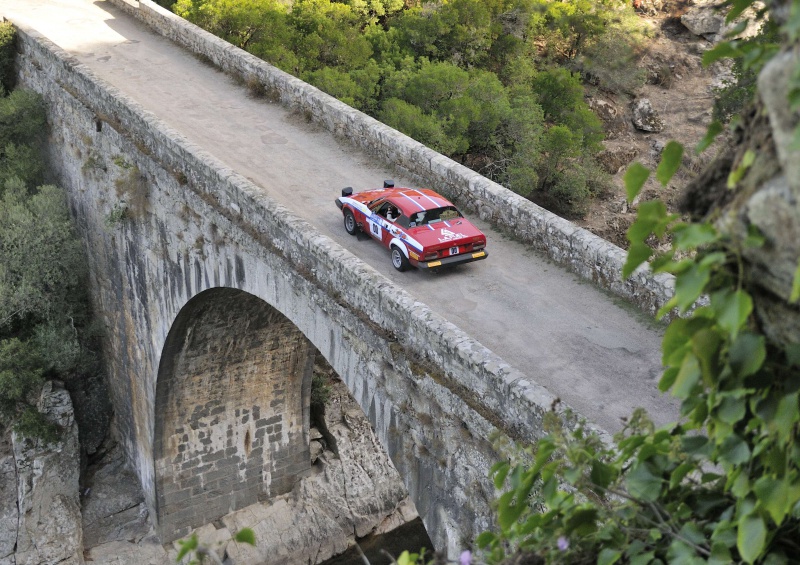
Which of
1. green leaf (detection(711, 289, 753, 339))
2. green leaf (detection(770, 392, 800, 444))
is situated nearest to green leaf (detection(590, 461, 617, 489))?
green leaf (detection(770, 392, 800, 444))

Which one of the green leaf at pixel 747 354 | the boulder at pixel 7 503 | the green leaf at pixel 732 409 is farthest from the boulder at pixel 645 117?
the green leaf at pixel 747 354

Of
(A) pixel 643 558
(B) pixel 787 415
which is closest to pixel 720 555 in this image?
(A) pixel 643 558

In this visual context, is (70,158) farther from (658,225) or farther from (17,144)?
(658,225)

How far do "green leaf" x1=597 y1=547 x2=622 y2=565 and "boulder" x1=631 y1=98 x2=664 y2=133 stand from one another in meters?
24.4

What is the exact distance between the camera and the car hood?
12.2 m

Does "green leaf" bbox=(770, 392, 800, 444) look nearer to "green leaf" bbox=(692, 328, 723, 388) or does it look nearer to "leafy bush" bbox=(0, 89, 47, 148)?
"green leaf" bbox=(692, 328, 723, 388)

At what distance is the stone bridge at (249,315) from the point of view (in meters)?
9.93

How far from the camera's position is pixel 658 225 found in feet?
12.8

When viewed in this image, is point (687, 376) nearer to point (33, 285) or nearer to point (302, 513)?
point (302, 513)

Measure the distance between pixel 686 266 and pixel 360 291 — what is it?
24.8 feet

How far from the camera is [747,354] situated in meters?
3.66

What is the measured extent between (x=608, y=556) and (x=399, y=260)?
8.58 m

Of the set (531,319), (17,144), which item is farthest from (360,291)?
(17,144)

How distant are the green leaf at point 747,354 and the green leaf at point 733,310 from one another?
0.49 feet
